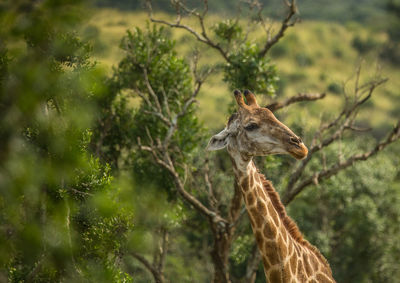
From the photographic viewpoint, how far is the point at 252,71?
11.4 metres

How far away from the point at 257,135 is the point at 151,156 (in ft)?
21.8

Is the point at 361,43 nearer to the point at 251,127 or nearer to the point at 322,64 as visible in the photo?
the point at 322,64

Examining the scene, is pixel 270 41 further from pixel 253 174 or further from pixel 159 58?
pixel 253 174

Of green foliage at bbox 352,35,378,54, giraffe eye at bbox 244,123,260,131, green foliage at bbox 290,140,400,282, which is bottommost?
green foliage at bbox 352,35,378,54

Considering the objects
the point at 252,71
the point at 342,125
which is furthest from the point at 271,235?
the point at 342,125

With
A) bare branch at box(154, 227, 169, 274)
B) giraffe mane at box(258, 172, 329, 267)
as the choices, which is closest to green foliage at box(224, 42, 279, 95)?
giraffe mane at box(258, 172, 329, 267)

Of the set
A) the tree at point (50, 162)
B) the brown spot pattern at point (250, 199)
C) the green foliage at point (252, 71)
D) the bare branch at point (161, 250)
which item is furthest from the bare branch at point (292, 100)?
the bare branch at point (161, 250)

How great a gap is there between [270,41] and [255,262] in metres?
5.63

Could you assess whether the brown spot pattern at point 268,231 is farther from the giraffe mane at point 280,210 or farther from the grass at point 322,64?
the grass at point 322,64

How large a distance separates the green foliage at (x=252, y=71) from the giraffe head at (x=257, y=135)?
14.5 ft

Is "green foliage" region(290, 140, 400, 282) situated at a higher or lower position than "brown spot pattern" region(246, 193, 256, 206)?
lower

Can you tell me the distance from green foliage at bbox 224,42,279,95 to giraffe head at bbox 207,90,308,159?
14.5 ft

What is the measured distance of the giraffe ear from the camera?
275 inches

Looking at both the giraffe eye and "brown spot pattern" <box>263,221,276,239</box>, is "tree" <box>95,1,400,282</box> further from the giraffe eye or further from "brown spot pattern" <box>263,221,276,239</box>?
the giraffe eye
